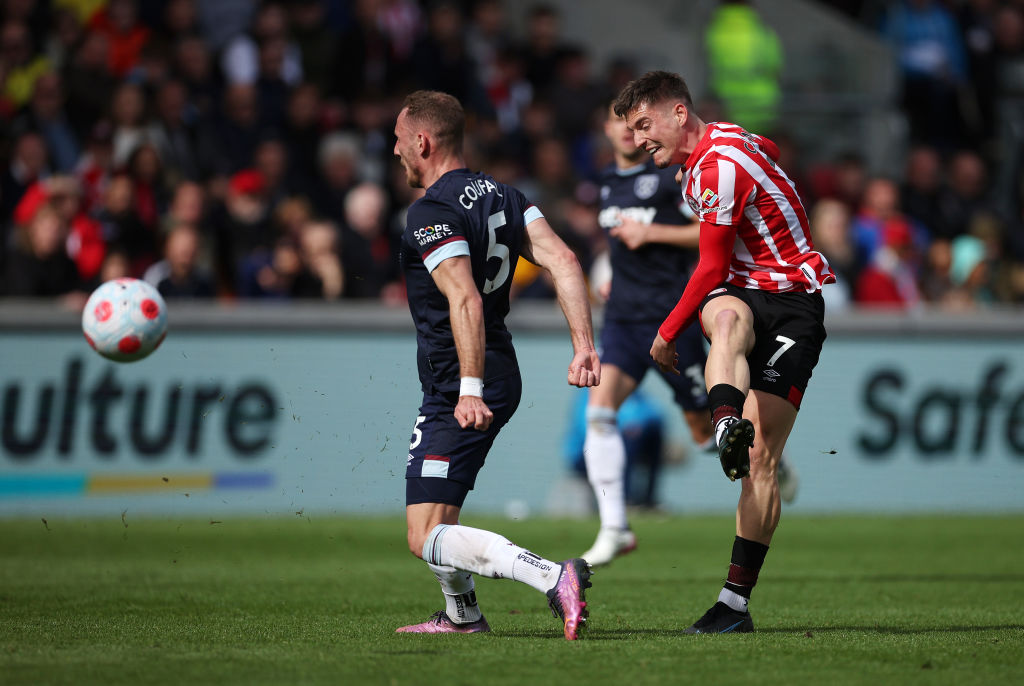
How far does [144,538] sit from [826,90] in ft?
38.2

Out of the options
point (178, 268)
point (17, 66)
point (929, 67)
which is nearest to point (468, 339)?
point (178, 268)

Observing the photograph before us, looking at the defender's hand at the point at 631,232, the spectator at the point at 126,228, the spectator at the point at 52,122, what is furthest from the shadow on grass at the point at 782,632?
the spectator at the point at 52,122

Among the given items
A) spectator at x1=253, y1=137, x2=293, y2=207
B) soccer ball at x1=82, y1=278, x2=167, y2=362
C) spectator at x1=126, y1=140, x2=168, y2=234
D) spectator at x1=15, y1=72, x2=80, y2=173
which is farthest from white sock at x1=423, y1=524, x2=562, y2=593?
spectator at x1=15, y1=72, x2=80, y2=173

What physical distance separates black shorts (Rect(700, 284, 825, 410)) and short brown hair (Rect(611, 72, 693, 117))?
998mm

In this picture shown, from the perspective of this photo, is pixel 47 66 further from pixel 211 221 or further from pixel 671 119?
pixel 671 119

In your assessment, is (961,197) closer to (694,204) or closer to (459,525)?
(694,204)

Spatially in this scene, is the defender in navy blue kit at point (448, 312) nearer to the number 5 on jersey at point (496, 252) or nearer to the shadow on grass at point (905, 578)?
the number 5 on jersey at point (496, 252)

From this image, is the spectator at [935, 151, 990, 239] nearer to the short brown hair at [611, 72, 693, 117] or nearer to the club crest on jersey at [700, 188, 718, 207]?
the short brown hair at [611, 72, 693, 117]

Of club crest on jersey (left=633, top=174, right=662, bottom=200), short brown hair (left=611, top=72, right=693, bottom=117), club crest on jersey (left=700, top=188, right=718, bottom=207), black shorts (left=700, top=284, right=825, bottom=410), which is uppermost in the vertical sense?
short brown hair (left=611, top=72, right=693, bottom=117)

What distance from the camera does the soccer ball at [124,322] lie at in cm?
794

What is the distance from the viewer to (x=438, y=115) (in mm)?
6594

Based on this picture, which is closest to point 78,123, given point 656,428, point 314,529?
point 314,529

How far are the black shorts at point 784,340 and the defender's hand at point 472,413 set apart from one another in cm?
137

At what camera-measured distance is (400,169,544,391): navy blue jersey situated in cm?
642
